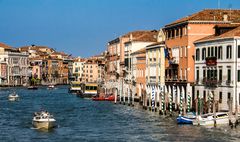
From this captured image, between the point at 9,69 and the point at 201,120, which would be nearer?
the point at 201,120

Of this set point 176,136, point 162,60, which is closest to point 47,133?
point 176,136

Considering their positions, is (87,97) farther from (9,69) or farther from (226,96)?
(9,69)

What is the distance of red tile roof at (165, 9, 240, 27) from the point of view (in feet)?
186

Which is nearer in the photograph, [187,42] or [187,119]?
[187,119]

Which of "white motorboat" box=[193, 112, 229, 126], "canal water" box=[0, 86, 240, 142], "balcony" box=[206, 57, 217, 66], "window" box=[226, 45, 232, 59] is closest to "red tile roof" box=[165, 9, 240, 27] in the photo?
"balcony" box=[206, 57, 217, 66]

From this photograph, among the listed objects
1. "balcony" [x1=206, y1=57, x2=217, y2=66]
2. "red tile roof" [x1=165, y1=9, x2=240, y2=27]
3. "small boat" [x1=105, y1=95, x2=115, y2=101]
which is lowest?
"small boat" [x1=105, y1=95, x2=115, y2=101]

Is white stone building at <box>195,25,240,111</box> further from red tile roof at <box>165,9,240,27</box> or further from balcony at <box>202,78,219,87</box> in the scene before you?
red tile roof at <box>165,9,240,27</box>

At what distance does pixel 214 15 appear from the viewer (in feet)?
190

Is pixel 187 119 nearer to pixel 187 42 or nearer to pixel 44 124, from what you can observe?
pixel 44 124

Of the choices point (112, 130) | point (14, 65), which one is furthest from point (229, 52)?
point (14, 65)

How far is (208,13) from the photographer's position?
58.2 m

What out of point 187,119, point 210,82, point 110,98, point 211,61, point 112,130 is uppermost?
point 211,61

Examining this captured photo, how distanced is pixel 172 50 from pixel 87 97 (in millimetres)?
36525

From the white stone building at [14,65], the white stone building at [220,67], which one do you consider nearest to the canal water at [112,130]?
the white stone building at [220,67]
